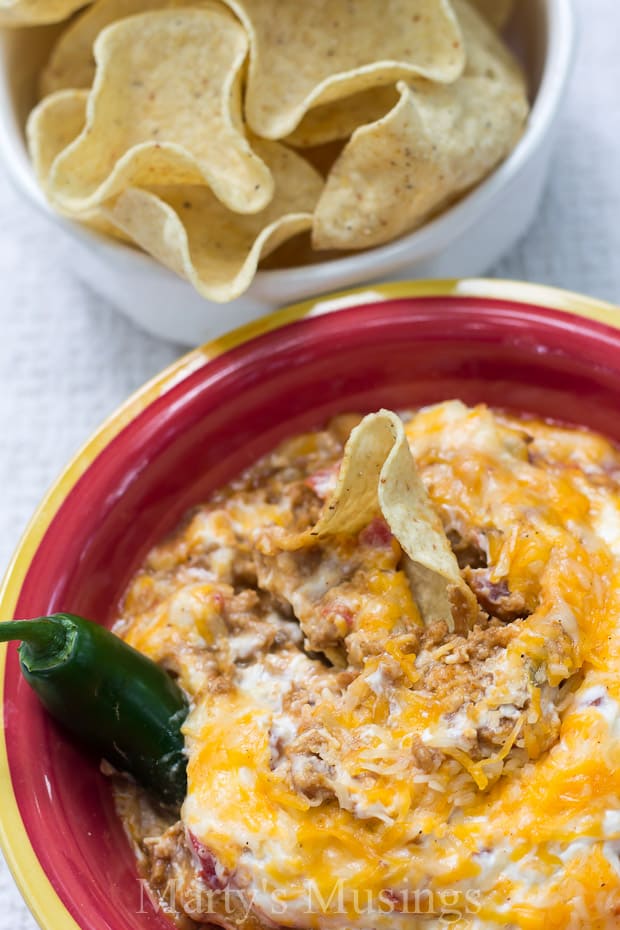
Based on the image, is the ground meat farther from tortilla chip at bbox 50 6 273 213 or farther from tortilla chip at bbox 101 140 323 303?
tortilla chip at bbox 50 6 273 213

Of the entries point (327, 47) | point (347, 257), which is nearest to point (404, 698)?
point (347, 257)

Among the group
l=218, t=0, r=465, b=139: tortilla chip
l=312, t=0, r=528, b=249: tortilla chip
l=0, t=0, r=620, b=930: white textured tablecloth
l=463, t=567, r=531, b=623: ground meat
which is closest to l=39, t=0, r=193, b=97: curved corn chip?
l=218, t=0, r=465, b=139: tortilla chip

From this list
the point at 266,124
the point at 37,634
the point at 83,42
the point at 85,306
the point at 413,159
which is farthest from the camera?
the point at 85,306

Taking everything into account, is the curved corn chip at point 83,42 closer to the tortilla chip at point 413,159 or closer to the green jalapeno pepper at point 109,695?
the tortilla chip at point 413,159

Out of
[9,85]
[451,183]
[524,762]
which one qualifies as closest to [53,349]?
[9,85]

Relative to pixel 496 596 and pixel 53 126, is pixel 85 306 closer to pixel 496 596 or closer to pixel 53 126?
pixel 53 126

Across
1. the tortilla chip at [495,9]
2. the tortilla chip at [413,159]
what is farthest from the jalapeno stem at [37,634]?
the tortilla chip at [495,9]
